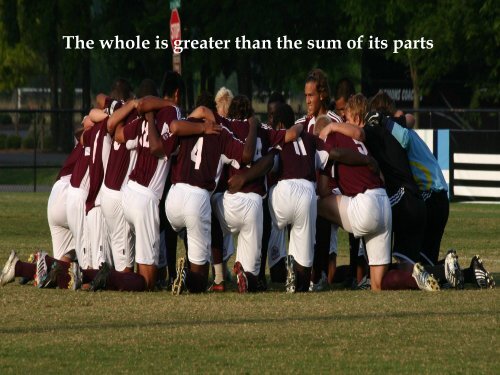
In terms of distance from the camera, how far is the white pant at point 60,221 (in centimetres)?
1413

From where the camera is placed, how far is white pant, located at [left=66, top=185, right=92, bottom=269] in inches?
542

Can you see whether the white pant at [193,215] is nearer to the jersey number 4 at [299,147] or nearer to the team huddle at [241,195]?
the team huddle at [241,195]

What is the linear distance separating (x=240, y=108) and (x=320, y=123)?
855 millimetres

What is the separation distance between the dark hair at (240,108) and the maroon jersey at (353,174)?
2.67 feet

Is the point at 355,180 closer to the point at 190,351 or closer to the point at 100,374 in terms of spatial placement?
the point at 190,351

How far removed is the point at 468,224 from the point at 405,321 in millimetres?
13076

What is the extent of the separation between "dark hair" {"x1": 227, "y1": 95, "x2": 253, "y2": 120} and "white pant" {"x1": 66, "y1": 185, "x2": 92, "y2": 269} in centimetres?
168

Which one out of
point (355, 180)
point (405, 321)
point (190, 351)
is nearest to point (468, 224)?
point (355, 180)

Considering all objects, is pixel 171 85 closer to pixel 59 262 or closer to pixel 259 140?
pixel 259 140

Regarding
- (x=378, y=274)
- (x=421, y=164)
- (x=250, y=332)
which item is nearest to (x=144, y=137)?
(x=378, y=274)

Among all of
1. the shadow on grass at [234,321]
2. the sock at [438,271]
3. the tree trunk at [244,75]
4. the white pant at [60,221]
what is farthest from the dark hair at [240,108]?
the tree trunk at [244,75]

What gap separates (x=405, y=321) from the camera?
10.8 meters

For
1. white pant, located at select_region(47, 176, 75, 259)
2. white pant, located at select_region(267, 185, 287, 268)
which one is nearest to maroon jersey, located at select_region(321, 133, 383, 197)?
white pant, located at select_region(267, 185, 287, 268)

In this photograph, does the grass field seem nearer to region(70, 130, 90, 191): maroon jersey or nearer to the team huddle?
the team huddle
